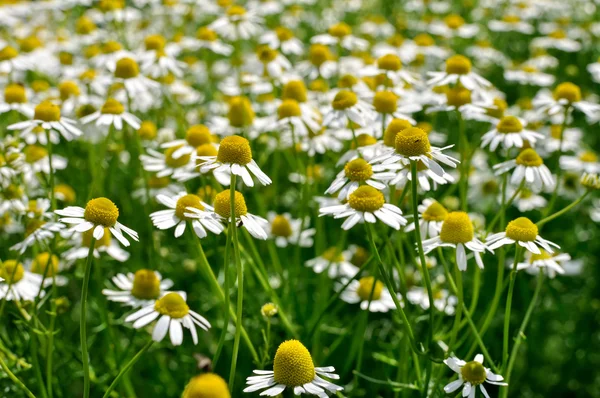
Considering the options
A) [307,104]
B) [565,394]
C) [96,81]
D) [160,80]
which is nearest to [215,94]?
[160,80]

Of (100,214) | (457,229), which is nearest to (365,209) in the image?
(457,229)

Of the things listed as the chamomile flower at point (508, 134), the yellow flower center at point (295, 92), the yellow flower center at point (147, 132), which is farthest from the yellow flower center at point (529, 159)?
the yellow flower center at point (147, 132)

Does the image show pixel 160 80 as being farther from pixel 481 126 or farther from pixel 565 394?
pixel 565 394

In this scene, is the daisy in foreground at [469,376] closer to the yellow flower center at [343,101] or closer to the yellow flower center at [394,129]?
the yellow flower center at [394,129]

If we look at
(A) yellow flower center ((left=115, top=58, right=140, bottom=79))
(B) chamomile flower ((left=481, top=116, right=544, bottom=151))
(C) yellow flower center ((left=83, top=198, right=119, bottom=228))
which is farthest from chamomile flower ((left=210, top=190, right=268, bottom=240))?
(A) yellow flower center ((left=115, top=58, right=140, bottom=79))

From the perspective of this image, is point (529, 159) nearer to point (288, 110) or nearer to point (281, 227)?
point (288, 110)
